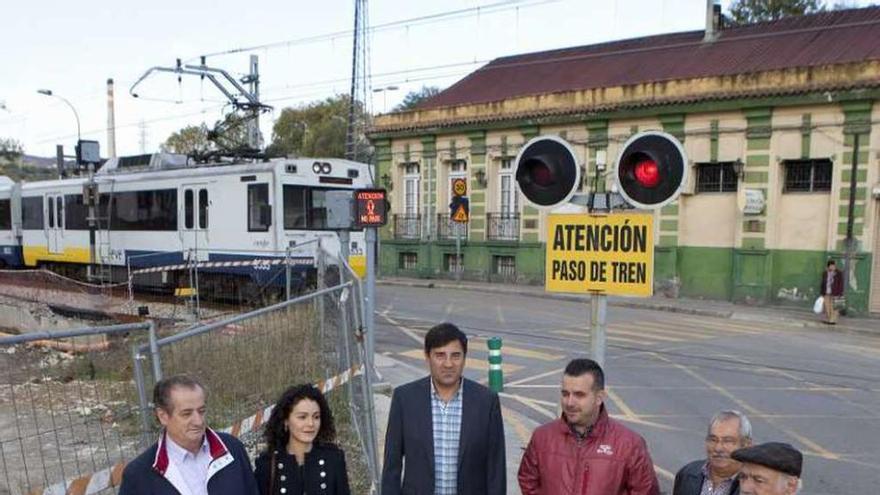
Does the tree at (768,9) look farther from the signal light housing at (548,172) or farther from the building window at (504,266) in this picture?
the signal light housing at (548,172)

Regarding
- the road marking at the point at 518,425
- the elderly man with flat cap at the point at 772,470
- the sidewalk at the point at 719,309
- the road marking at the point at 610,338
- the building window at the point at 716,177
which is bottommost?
the sidewalk at the point at 719,309

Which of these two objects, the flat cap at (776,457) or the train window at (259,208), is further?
the train window at (259,208)

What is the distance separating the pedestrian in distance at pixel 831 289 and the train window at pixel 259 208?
527 inches

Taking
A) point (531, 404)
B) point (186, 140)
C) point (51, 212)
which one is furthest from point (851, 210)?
point (186, 140)

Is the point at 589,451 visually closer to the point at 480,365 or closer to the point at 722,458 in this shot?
the point at 722,458

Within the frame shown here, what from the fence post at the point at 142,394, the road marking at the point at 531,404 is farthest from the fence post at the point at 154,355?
the road marking at the point at 531,404

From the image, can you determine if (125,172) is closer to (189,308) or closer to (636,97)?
(189,308)

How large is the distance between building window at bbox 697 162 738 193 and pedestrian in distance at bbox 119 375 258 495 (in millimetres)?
20276

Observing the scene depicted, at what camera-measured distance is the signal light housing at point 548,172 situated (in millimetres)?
4383

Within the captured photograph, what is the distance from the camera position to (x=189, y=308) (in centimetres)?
1373

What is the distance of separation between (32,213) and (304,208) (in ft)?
41.5

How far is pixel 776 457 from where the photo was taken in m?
2.48

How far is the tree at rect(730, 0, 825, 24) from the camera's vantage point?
3344cm

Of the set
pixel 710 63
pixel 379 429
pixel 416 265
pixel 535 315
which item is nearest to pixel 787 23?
pixel 710 63
